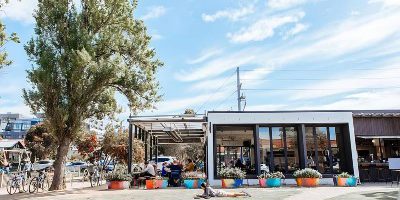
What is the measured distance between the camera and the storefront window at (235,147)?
67.3 feet

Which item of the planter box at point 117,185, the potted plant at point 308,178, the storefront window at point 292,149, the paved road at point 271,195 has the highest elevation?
the storefront window at point 292,149

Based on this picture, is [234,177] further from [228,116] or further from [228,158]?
[228,158]

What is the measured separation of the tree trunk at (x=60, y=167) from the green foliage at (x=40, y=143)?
31427 millimetres

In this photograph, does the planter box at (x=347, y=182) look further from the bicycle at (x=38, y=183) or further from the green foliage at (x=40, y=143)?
the green foliage at (x=40, y=143)

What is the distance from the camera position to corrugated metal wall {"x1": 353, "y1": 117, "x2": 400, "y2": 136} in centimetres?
2053

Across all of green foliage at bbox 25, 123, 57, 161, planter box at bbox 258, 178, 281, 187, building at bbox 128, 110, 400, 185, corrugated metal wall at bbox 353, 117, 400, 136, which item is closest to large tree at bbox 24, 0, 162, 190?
building at bbox 128, 110, 400, 185

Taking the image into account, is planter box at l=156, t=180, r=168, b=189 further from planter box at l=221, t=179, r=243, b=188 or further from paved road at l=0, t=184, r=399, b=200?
planter box at l=221, t=179, r=243, b=188

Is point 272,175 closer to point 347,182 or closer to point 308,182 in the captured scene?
point 308,182

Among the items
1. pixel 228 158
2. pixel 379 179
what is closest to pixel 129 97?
pixel 228 158

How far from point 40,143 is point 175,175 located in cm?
3714

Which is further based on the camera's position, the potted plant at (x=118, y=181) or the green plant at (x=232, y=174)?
the green plant at (x=232, y=174)

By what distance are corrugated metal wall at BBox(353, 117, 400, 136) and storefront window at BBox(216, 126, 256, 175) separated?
19.9 feet

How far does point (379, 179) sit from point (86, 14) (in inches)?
688

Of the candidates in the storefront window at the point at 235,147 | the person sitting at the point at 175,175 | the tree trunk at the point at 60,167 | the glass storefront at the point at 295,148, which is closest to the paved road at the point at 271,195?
the tree trunk at the point at 60,167
